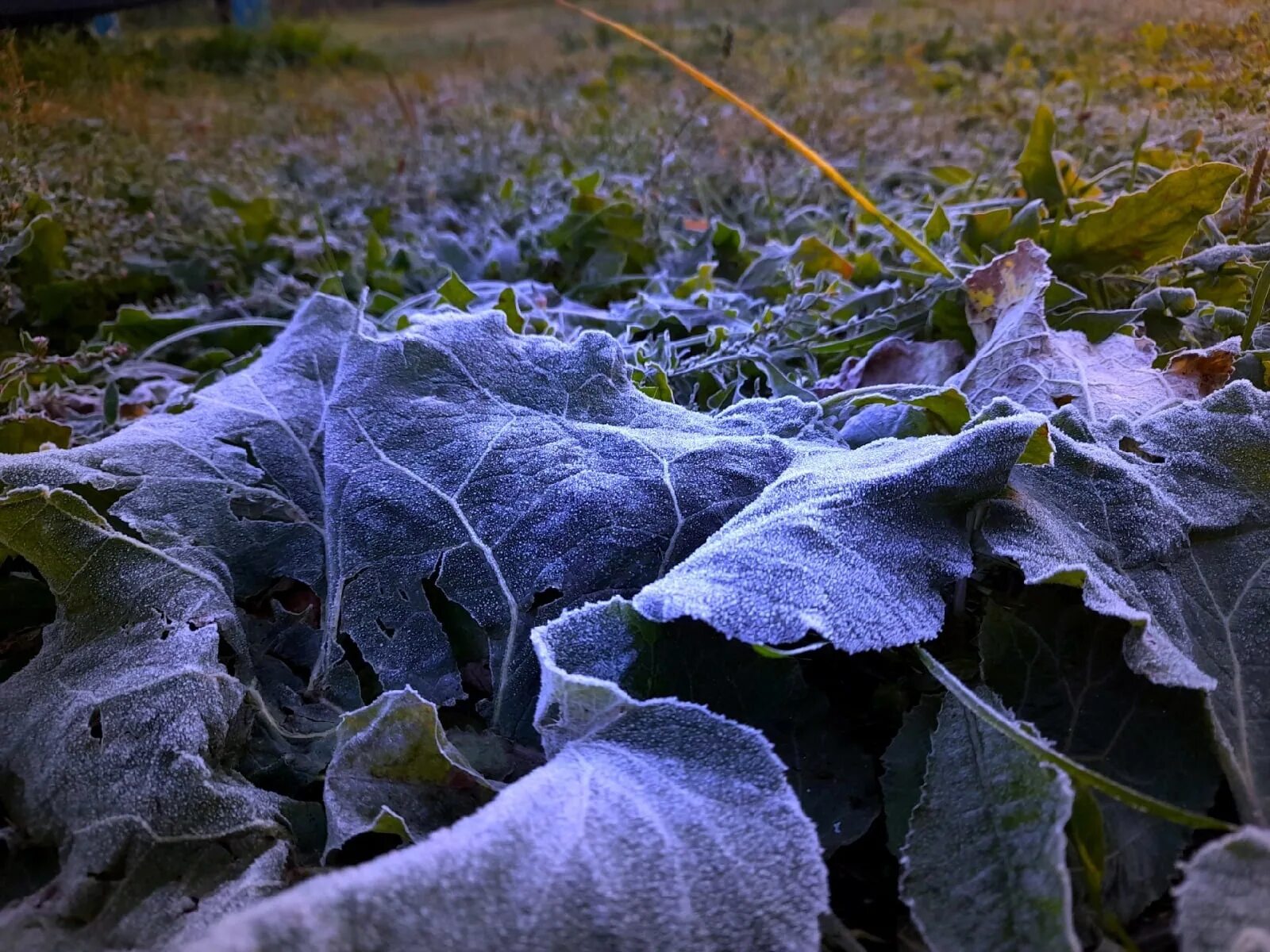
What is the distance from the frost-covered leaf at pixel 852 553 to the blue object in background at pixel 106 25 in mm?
1417

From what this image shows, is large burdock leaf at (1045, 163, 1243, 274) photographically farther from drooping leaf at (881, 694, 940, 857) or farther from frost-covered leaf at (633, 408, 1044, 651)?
drooping leaf at (881, 694, 940, 857)

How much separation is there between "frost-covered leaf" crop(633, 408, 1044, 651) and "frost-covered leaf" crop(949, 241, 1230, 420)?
222mm

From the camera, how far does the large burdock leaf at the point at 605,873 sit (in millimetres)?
332

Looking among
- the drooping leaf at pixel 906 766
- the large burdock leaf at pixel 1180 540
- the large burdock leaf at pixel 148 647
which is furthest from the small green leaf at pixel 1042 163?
the large burdock leaf at pixel 148 647

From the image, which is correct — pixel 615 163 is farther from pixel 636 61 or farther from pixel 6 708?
pixel 6 708

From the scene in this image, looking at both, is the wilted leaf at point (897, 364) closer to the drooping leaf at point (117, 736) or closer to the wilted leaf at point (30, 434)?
the drooping leaf at point (117, 736)

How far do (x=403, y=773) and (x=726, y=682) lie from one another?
201mm

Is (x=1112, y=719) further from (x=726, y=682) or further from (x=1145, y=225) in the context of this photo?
(x=1145, y=225)

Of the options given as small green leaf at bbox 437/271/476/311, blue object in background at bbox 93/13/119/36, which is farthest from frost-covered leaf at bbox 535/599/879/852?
blue object in background at bbox 93/13/119/36

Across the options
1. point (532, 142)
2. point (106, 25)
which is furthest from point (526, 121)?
point (106, 25)

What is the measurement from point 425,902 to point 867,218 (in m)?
1.41

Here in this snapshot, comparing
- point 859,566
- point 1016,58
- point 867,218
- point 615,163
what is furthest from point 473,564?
point 1016,58

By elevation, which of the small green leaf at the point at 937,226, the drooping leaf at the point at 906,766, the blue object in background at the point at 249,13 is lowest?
the drooping leaf at the point at 906,766

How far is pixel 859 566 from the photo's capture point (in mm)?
486
